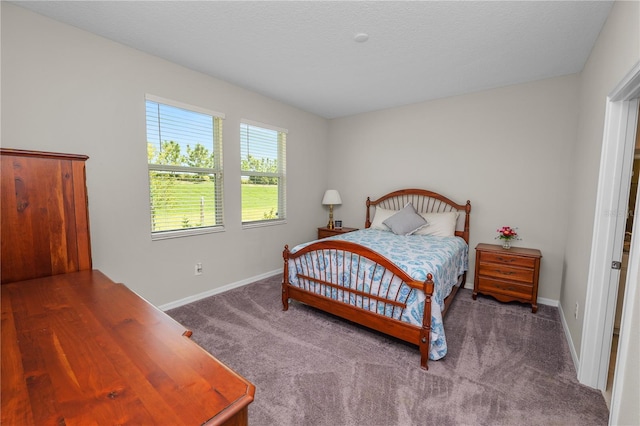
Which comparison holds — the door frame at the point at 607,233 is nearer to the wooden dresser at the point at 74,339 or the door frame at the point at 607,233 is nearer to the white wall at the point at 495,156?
the white wall at the point at 495,156

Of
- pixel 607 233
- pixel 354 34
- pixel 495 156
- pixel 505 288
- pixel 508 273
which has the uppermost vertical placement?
pixel 354 34

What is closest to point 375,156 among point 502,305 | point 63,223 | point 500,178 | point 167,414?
point 500,178

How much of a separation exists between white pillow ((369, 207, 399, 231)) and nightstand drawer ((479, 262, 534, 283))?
4.22 feet

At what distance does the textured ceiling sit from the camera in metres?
1.94

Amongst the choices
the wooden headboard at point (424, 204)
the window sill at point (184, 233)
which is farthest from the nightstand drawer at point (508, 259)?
the window sill at point (184, 233)

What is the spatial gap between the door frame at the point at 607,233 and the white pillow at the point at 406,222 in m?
1.85

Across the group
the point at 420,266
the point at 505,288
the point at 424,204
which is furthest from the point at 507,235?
the point at 420,266

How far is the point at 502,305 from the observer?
10.2ft

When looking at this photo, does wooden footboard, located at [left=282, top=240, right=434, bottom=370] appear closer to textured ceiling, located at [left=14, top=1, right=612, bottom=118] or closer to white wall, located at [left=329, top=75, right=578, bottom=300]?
textured ceiling, located at [left=14, top=1, right=612, bottom=118]

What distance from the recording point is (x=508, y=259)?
302cm

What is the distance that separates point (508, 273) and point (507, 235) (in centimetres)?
43

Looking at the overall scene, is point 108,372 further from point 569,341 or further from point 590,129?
point 590,129

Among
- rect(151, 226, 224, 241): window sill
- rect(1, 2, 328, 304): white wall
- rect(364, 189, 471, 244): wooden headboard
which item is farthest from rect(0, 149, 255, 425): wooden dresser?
rect(364, 189, 471, 244): wooden headboard

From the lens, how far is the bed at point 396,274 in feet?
6.81
